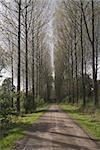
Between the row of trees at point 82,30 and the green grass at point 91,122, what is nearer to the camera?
the green grass at point 91,122

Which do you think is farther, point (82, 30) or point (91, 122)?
point (82, 30)

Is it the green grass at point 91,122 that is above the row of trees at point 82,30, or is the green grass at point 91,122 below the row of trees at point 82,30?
below

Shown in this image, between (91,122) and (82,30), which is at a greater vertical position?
(82,30)

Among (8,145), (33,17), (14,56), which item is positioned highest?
(33,17)

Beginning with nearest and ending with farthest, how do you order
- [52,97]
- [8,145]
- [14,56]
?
[8,145] → [14,56] → [52,97]

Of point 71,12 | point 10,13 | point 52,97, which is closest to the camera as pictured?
point 10,13

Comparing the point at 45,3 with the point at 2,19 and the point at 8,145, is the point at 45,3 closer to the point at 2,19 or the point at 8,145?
the point at 2,19

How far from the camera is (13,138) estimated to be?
548 inches

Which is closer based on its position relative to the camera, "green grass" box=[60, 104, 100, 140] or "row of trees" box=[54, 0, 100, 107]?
"green grass" box=[60, 104, 100, 140]

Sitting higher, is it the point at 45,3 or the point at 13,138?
the point at 45,3

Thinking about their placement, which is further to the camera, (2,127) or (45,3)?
(45,3)

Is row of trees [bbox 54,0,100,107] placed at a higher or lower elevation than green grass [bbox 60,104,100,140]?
higher

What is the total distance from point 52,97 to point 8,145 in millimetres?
112079

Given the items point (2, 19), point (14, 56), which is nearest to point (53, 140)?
point (2, 19)
